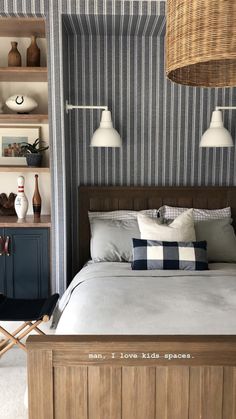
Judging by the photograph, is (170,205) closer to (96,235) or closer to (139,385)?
(96,235)

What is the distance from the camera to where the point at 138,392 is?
155 cm

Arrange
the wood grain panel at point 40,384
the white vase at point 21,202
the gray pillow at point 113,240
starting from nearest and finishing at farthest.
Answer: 1. the wood grain panel at point 40,384
2. the gray pillow at point 113,240
3. the white vase at point 21,202

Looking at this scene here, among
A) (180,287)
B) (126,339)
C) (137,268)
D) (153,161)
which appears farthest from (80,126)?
(126,339)

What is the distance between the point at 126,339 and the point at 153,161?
2551 millimetres

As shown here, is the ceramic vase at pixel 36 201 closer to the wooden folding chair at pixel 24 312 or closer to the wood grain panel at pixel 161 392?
the wooden folding chair at pixel 24 312

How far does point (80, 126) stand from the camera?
3850 mm

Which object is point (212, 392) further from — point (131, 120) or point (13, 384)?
point (131, 120)

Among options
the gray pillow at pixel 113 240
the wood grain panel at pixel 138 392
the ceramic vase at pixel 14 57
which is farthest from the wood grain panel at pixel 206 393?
the ceramic vase at pixel 14 57

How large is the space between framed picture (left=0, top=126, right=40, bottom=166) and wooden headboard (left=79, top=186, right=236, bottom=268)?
653 mm

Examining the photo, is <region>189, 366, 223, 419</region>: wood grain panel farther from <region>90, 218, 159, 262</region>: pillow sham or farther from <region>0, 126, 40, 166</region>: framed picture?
<region>0, 126, 40, 166</region>: framed picture

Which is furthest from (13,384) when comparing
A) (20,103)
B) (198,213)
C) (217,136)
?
(217,136)

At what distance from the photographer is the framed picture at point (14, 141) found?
152 inches

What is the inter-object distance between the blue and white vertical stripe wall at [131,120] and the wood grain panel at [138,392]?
2034mm

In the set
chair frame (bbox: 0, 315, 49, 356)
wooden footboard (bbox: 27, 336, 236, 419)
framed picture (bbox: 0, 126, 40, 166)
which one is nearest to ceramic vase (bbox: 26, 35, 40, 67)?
framed picture (bbox: 0, 126, 40, 166)
